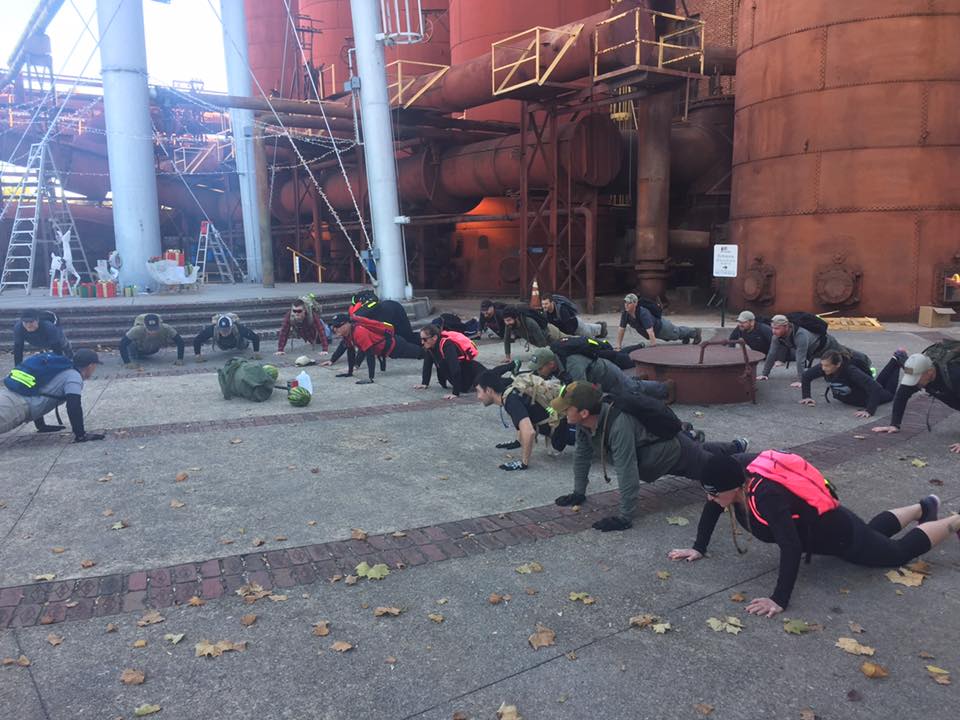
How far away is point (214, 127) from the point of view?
119ft

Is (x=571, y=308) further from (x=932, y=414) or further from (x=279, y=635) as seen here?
(x=279, y=635)

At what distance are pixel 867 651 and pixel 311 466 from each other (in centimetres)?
505

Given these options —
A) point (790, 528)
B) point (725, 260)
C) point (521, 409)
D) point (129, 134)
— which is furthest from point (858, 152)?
point (129, 134)

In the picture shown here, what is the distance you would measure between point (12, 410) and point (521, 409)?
5.46 meters

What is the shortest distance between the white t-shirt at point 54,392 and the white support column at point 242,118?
19.6m

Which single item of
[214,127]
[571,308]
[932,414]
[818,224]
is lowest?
[932,414]

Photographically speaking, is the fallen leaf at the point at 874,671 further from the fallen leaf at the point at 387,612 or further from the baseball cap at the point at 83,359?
the baseball cap at the point at 83,359

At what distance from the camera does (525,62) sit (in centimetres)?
1814

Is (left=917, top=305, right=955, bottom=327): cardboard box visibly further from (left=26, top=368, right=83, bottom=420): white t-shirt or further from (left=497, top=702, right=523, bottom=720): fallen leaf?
(left=26, top=368, right=83, bottom=420): white t-shirt

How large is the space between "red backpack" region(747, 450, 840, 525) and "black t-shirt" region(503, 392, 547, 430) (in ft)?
9.11

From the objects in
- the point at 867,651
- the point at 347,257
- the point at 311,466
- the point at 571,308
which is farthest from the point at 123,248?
the point at 867,651

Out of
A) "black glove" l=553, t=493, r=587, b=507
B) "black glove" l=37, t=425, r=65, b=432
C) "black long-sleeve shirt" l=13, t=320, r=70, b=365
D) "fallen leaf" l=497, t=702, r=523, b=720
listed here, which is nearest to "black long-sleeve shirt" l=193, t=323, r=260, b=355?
"black long-sleeve shirt" l=13, t=320, r=70, b=365

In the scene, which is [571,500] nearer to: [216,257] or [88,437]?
[88,437]

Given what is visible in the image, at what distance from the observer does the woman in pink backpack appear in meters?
4.02
